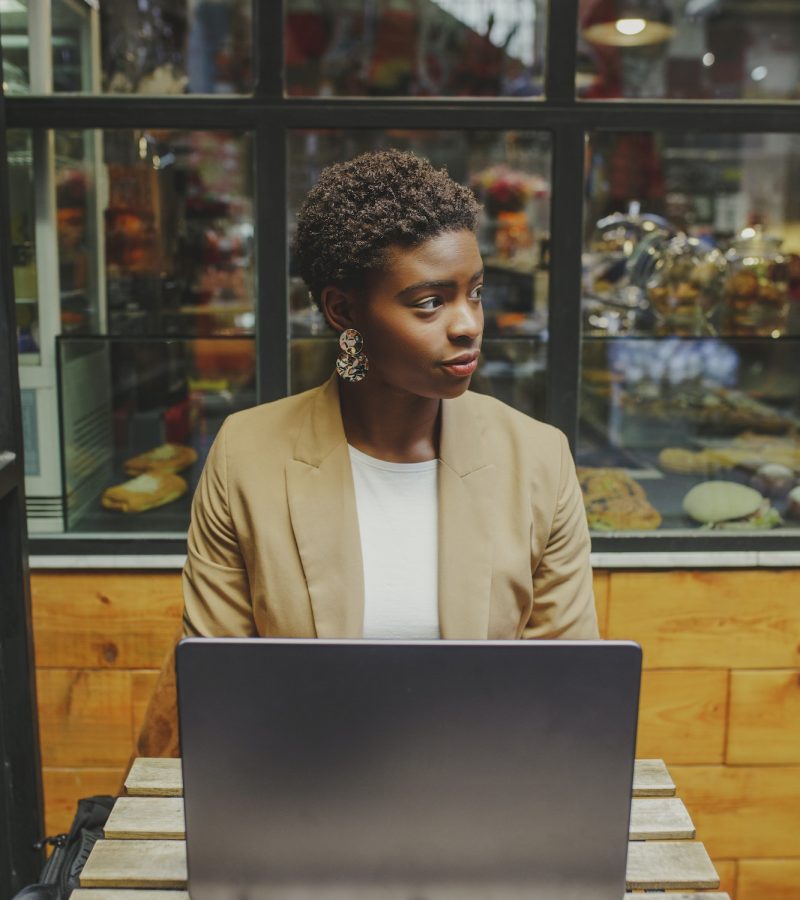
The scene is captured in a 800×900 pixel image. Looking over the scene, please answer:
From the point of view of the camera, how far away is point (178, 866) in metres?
1.22

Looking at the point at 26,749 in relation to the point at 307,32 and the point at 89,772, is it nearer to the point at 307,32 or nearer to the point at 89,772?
the point at 89,772

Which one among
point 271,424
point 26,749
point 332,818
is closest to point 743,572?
point 271,424

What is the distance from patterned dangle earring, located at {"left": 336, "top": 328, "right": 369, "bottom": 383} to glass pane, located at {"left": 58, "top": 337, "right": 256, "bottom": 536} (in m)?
1.21

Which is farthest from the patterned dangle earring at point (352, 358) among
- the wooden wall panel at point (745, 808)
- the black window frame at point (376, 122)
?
the wooden wall panel at point (745, 808)

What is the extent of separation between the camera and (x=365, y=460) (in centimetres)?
151

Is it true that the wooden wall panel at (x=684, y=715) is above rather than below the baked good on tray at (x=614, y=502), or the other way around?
below

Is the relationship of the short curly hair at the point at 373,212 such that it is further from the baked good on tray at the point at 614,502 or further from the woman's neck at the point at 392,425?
the baked good on tray at the point at 614,502

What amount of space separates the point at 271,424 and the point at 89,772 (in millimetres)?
1466

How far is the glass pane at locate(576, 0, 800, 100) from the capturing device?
9.17 ft

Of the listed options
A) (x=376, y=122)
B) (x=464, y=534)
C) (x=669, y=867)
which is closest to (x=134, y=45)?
(x=376, y=122)

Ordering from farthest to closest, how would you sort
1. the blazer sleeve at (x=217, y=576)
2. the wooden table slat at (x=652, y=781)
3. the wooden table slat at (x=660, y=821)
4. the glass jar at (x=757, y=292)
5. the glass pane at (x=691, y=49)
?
1. the glass jar at (x=757, y=292)
2. the glass pane at (x=691, y=49)
3. the blazer sleeve at (x=217, y=576)
4. the wooden table slat at (x=652, y=781)
5. the wooden table slat at (x=660, y=821)

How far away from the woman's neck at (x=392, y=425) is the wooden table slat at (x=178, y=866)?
575mm

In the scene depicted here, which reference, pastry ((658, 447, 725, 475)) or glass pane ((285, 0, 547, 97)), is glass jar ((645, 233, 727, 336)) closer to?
pastry ((658, 447, 725, 475))

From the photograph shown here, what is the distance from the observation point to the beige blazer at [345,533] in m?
1.43
